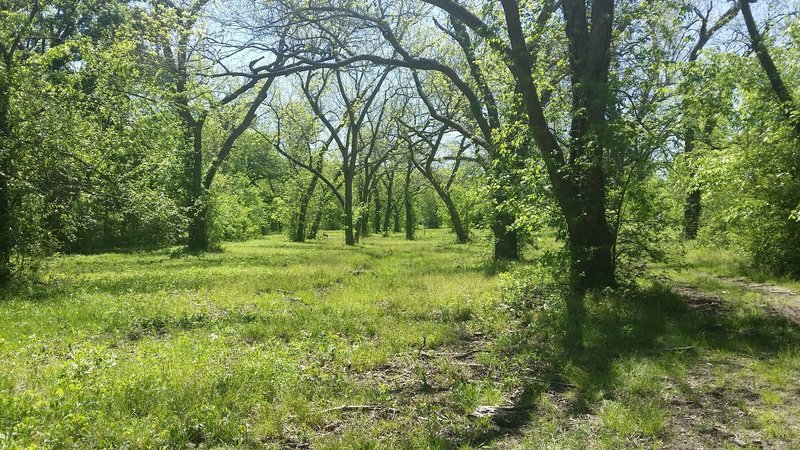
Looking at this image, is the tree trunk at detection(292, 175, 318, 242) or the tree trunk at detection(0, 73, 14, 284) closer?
the tree trunk at detection(0, 73, 14, 284)

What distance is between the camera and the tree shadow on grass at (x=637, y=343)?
512 cm

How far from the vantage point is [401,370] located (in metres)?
6.07

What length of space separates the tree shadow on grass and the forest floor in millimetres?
30

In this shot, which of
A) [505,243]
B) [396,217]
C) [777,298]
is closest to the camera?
[777,298]

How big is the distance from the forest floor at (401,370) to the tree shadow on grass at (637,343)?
3 cm

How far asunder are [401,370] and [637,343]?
3.33m

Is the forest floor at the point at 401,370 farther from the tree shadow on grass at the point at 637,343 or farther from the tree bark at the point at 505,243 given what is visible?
the tree bark at the point at 505,243

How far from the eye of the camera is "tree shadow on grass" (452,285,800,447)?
5.12 metres

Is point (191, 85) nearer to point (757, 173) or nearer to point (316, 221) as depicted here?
point (757, 173)

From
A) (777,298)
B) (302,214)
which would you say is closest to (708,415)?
(777,298)

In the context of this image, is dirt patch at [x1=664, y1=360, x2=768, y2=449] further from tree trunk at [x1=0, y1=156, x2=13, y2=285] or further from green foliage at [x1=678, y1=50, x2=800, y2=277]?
tree trunk at [x1=0, y1=156, x2=13, y2=285]

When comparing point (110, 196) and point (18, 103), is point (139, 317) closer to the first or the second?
point (110, 196)

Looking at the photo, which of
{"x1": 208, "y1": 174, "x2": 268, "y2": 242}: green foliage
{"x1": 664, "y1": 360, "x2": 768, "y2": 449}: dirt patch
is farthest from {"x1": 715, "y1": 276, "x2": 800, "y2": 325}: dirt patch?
{"x1": 208, "y1": 174, "x2": 268, "y2": 242}: green foliage

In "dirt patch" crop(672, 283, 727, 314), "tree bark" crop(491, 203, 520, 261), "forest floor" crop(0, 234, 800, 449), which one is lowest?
"forest floor" crop(0, 234, 800, 449)
